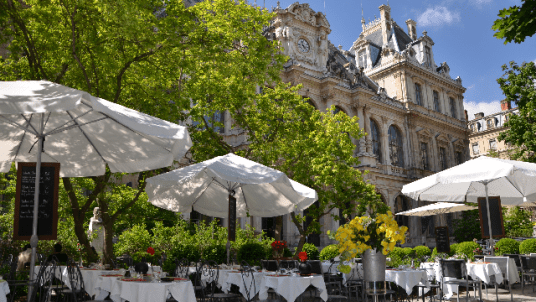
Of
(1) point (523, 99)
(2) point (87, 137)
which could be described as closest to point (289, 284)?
(2) point (87, 137)

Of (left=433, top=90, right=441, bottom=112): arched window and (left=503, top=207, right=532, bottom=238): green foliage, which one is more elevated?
(left=433, top=90, right=441, bottom=112): arched window

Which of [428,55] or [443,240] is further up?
[428,55]

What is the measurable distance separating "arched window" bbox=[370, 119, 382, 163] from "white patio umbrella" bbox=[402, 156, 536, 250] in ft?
64.5

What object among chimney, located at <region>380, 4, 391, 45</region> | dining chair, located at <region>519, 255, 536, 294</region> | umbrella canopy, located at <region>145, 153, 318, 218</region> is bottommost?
dining chair, located at <region>519, 255, 536, 294</region>

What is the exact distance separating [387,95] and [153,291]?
99.1ft

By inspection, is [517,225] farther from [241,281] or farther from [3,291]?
[3,291]

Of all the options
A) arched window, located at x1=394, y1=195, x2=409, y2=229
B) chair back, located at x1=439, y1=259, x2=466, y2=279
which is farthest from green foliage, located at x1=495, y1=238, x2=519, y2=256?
arched window, located at x1=394, y1=195, x2=409, y2=229

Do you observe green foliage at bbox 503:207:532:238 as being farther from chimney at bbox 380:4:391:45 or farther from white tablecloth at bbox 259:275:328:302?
white tablecloth at bbox 259:275:328:302

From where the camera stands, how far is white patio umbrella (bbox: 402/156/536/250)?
757 centimetres

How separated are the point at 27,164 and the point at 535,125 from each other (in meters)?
22.5

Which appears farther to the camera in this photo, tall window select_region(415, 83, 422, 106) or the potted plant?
tall window select_region(415, 83, 422, 106)

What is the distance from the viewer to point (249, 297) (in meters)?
7.38

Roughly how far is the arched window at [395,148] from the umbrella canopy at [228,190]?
81.7 ft

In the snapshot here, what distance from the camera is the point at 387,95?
33.2 m
